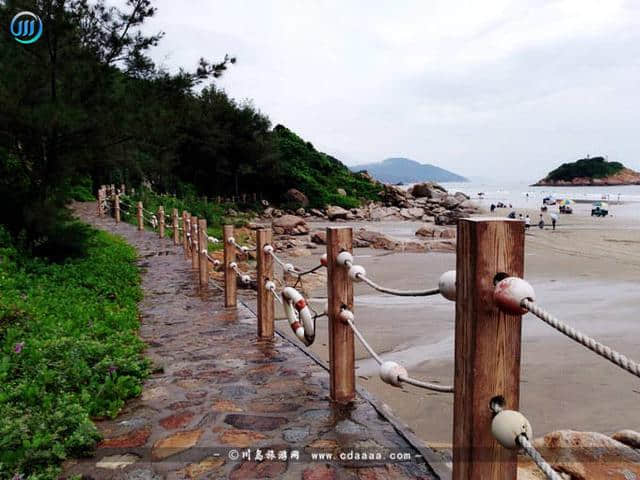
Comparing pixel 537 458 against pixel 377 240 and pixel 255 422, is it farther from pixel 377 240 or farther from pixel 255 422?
pixel 377 240

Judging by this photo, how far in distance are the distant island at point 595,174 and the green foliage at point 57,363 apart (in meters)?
128

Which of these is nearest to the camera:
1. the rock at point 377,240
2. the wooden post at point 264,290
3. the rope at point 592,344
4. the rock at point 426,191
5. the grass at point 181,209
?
the rope at point 592,344

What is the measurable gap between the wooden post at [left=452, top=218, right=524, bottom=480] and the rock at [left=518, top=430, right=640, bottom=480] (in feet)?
4.83

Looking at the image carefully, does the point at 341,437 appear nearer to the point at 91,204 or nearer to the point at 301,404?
the point at 301,404

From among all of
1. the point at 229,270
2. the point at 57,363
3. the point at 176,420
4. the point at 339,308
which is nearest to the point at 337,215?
the point at 229,270

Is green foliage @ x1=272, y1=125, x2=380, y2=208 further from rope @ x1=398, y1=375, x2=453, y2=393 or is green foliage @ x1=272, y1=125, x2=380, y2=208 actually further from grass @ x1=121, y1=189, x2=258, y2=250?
rope @ x1=398, y1=375, x2=453, y2=393

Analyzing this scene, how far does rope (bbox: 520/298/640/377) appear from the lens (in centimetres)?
132

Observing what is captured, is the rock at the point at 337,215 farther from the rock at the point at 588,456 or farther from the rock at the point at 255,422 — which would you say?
the rock at the point at 588,456

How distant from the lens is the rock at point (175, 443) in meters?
3.00

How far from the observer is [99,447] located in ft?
9.98

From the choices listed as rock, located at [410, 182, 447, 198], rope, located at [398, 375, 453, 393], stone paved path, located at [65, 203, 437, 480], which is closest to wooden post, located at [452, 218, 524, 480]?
rope, located at [398, 375, 453, 393]

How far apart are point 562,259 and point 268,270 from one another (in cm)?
1376

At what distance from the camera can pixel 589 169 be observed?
4557 inches

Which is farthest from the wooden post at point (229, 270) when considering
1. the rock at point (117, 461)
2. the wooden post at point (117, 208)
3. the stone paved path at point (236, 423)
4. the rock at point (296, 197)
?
the rock at point (296, 197)
